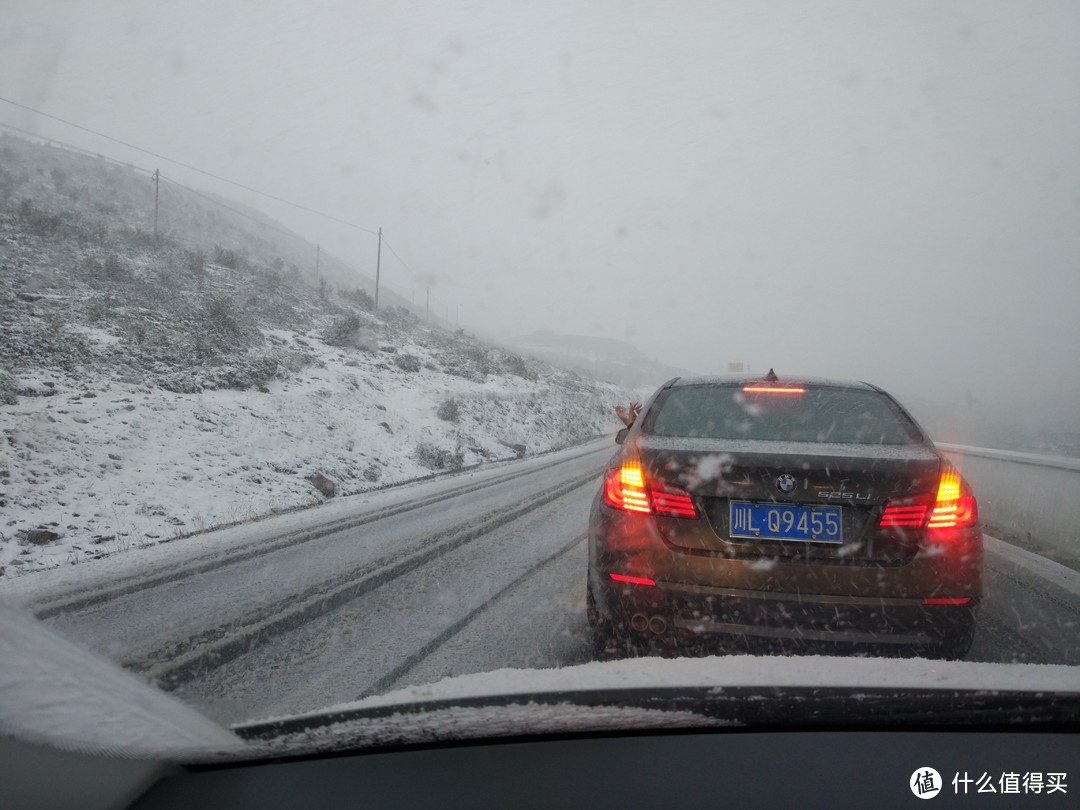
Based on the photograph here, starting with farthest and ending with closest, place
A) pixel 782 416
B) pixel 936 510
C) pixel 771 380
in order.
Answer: pixel 771 380, pixel 782 416, pixel 936 510

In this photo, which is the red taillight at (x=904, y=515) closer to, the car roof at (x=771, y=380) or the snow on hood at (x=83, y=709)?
the car roof at (x=771, y=380)

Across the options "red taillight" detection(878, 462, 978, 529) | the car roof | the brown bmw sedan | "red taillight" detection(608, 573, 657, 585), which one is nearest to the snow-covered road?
"red taillight" detection(608, 573, 657, 585)

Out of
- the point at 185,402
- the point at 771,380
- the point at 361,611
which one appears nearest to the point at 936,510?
the point at 771,380

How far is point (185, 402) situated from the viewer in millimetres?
11078

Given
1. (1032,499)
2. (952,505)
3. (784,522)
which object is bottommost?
(1032,499)

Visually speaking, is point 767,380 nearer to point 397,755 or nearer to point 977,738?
point 977,738

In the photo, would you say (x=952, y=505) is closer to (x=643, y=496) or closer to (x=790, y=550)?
(x=790, y=550)

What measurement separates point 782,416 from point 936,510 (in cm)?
91

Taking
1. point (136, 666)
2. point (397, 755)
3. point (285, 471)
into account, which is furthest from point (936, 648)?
point (285, 471)

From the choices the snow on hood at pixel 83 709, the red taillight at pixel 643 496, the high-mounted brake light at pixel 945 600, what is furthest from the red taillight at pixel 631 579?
the snow on hood at pixel 83 709

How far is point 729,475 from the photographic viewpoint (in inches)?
113

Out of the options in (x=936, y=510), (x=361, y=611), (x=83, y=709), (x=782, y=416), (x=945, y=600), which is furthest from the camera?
(x=361, y=611)

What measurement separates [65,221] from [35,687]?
26.8m

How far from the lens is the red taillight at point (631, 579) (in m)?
2.87
